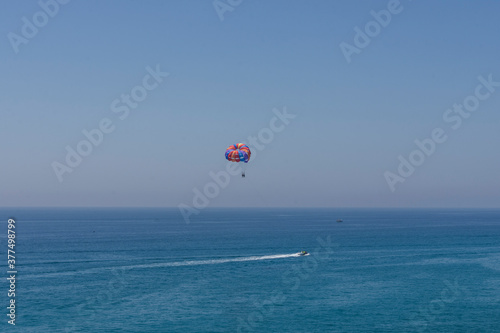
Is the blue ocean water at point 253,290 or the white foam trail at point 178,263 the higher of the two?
the white foam trail at point 178,263

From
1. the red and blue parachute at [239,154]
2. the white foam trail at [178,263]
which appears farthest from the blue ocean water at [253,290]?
the red and blue parachute at [239,154]

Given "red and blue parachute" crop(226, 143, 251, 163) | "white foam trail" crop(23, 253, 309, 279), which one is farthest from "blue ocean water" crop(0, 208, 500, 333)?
"red and blue parachute" crop(226, 143, 251, 163)

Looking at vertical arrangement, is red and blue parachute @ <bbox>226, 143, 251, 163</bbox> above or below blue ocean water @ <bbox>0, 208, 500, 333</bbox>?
above

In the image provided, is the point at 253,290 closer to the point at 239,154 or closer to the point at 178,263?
the point at 239,154

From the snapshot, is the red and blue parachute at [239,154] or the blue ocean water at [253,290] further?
the red and blue parachute at [239,154]

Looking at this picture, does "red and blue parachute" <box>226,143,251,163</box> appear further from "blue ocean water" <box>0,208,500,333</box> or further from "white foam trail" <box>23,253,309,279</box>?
"white foam trail" <box>23,253,309,279</box>

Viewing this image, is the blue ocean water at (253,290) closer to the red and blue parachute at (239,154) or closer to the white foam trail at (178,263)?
the white foam trail at (178,263)

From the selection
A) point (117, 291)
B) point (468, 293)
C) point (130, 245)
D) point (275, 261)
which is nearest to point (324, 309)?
A: point (468, 293)

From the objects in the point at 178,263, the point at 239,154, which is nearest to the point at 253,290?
the point at 239,154
